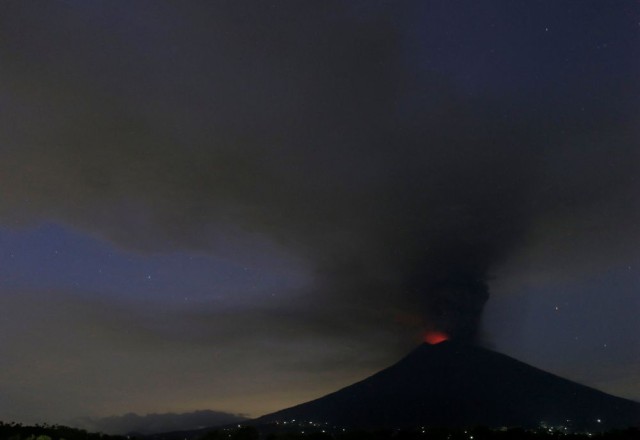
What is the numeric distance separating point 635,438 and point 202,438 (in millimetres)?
51494

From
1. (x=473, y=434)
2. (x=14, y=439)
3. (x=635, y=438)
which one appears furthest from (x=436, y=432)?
(x=14, y=439)

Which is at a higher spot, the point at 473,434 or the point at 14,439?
the point at 473,434

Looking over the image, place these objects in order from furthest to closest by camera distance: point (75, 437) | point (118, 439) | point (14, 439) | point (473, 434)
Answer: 1. point (473, 434)
2. point (118, 439)
3. point (75, 437)
4. point (14, 439)

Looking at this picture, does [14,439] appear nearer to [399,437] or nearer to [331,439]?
[331,439]

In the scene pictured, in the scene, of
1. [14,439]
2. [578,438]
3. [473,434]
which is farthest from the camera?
[473,434]

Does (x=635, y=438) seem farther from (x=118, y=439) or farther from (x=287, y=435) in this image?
(x=118, y=439)

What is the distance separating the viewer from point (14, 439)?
4181 cm

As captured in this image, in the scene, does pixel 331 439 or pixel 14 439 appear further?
pixel 331 439

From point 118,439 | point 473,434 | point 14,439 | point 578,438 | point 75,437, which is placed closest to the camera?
point 14,439

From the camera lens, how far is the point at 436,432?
89.1 m

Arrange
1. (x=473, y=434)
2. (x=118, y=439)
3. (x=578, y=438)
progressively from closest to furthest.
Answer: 1. (x=578, y=438)
2. (x=118, y=439)
3. (x=473, y=434)

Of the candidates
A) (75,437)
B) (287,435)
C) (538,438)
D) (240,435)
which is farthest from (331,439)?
(75,437)

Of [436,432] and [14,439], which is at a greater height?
[436,432]

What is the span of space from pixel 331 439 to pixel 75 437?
105ft
